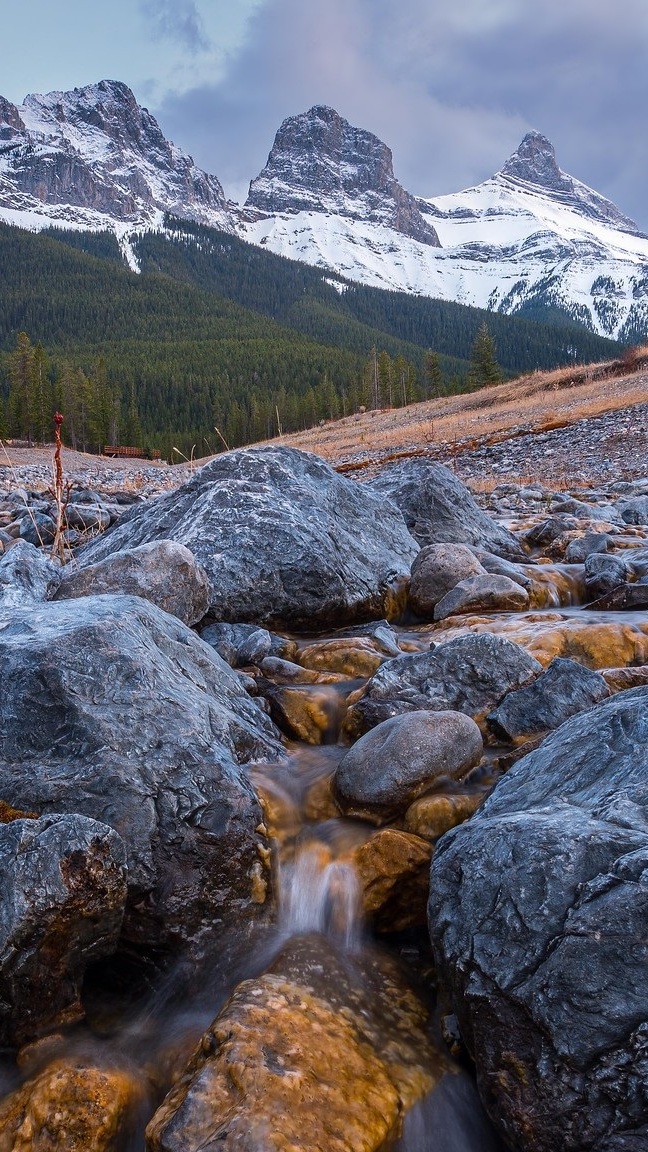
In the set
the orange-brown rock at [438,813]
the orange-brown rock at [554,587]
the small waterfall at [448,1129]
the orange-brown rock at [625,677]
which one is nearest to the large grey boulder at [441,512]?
the orange-brown rock at [554,587]

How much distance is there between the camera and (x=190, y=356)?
140 metres

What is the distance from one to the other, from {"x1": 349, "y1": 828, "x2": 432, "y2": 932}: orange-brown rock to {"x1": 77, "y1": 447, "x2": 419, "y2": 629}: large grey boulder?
341cm

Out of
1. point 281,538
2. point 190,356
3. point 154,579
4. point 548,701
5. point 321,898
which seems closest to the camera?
point 321,898

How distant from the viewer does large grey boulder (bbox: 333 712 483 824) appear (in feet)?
12.1

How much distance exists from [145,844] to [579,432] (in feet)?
70.5

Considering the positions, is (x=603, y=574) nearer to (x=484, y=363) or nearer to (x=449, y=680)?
(x=449, y=680)

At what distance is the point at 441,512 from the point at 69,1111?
8.44 meters

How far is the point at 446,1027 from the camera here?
→ 265 cm

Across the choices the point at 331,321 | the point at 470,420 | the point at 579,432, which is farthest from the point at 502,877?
the point at 331,321

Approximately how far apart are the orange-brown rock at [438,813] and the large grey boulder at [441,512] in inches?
242

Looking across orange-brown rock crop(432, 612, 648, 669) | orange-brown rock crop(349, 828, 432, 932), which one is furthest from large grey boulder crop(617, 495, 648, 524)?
orange-brown rock crop(349, 828, 432, 932)

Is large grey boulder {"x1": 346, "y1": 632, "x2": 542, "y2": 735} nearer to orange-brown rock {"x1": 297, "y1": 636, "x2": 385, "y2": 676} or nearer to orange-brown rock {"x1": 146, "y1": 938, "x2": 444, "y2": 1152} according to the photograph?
orange-brown rock {"x1": 297, "y1": 636, "x2": 385, "y2": 676}

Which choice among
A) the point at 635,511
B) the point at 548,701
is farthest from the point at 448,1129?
the point at 635,511

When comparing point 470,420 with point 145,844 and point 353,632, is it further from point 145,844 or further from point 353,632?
point 145,844
